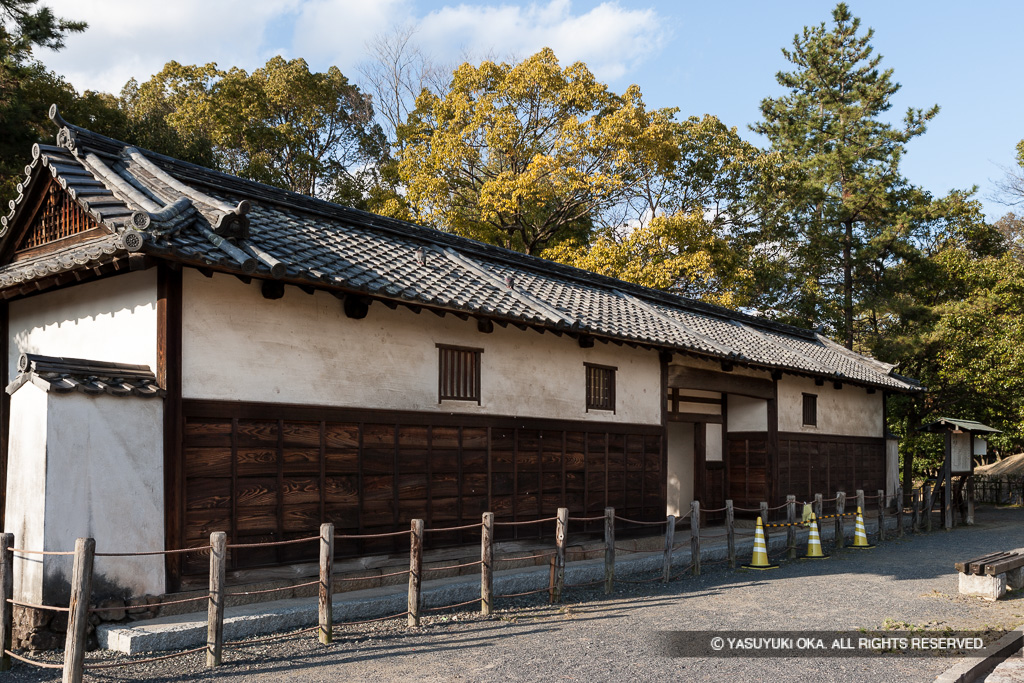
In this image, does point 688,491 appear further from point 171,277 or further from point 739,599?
point 171,277

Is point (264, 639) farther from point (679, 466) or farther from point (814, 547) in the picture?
point (679, 466)

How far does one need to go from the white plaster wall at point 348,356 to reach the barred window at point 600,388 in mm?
189

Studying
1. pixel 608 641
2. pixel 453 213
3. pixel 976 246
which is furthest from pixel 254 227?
pixel 976 246

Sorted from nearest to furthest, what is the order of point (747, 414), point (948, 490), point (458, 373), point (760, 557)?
point (458, 373) → point (760, 557) → point (747, 414) → point (948, 490)

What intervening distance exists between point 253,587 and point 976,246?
31372mm

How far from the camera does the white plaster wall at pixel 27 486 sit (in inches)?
286

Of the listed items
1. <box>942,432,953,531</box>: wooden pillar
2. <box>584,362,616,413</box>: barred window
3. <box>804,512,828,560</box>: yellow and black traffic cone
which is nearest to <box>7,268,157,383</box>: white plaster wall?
<box>584,362,616,413</box>: barred window

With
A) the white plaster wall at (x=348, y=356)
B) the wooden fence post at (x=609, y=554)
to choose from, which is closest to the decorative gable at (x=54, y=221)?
the white plaster wall at (x=348, y=356)

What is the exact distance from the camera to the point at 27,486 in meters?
7.42

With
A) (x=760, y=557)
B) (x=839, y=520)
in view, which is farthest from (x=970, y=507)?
(x=760, y=557)

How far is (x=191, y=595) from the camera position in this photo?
8.23 meters

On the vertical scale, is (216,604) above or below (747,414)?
below

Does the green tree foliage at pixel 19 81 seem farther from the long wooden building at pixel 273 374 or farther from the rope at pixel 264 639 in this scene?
the rope at pixel 264 639

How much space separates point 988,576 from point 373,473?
830 cm
